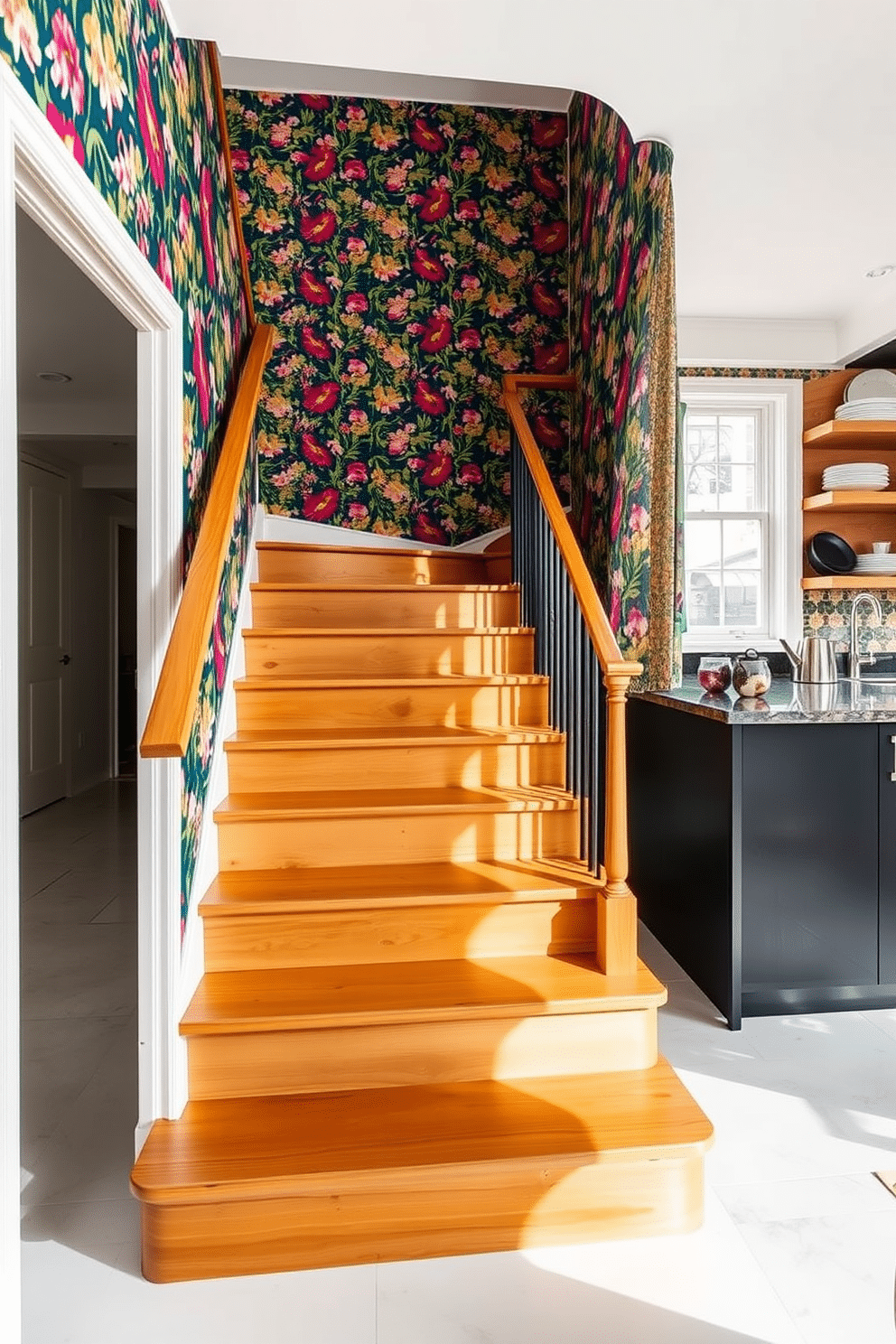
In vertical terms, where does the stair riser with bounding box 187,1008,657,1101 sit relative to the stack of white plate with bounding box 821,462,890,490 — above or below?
below

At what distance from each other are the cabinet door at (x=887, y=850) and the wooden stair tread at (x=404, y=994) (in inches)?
38.4

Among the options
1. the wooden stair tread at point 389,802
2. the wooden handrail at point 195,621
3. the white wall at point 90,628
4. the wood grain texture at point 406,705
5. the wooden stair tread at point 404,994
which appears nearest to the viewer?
the wooden handrail at point 195,621

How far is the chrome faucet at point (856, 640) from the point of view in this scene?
3.73m

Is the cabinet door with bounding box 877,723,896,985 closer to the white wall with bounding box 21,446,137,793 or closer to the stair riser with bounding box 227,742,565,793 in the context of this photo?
the stair riser with bounding box 227,742,565,793

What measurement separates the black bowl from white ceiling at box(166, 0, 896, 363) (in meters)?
1.26

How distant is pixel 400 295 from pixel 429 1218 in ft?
12.1

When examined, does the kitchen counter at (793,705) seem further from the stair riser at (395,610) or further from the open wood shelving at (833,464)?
the open wood shelving at (833,464)

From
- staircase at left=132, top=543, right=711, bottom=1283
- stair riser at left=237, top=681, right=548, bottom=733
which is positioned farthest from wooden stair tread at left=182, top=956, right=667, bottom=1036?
stair riser at left=237, top=681, right=548, bottom=733

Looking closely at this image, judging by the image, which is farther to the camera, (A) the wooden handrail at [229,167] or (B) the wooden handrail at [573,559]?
(A) the wooden handrail at [229,167]

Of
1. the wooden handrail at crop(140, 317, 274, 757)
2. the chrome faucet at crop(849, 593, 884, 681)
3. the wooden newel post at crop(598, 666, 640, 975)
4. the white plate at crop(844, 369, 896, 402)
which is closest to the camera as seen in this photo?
the wooden handrail at crop(140, 317, 274, 757)

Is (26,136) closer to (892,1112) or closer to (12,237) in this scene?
(12,237)

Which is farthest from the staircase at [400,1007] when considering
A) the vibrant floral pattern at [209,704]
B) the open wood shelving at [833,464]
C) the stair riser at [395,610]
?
the open wood shelving at [833,464]

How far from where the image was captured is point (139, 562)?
197 centimetres

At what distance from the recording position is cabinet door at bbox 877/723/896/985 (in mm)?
2615
